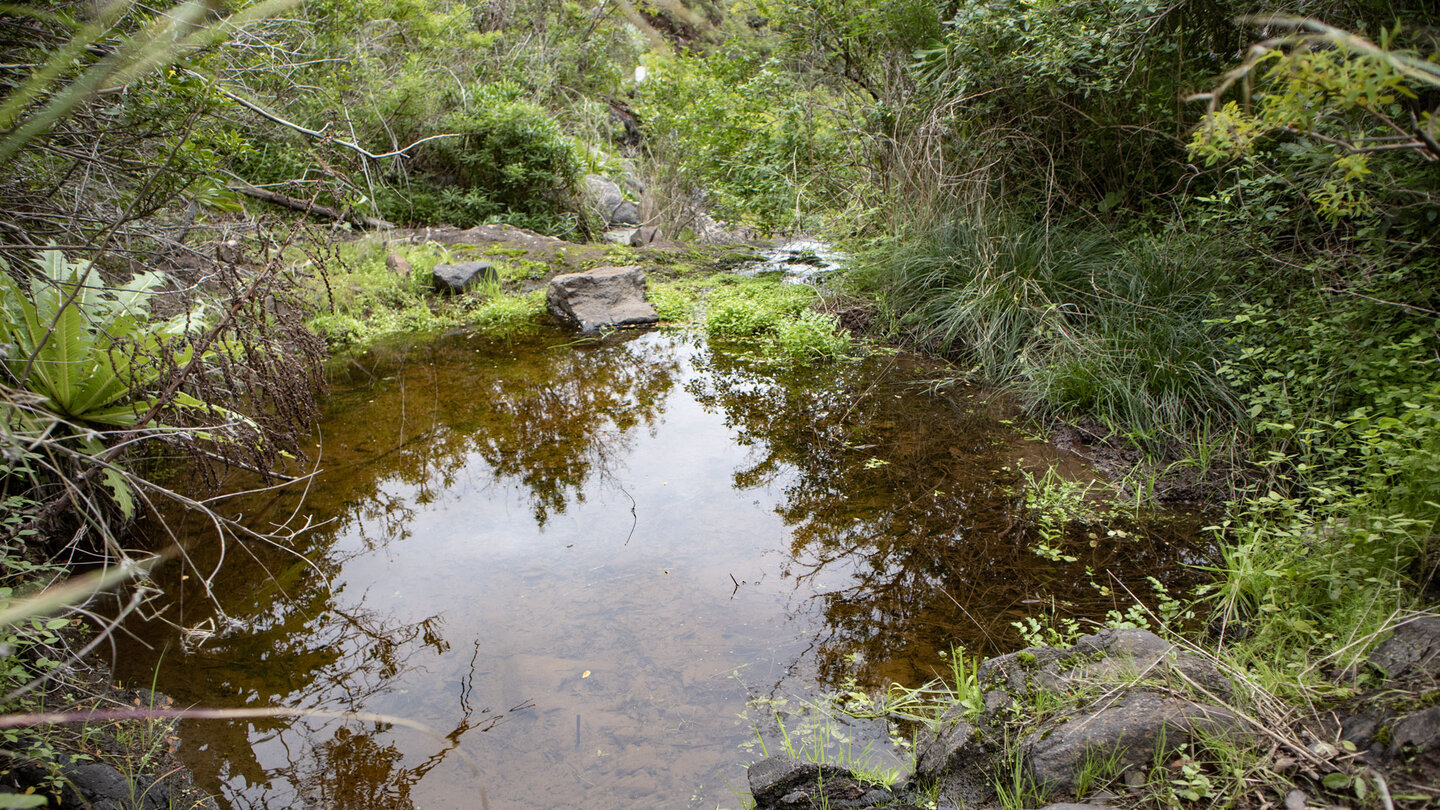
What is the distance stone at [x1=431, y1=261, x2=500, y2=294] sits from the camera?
26.9 feet

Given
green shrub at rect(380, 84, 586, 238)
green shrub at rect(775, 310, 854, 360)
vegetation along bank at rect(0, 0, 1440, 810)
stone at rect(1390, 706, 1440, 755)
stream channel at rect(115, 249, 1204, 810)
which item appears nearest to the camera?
stone at rect(1390, 706, 1440, 755)

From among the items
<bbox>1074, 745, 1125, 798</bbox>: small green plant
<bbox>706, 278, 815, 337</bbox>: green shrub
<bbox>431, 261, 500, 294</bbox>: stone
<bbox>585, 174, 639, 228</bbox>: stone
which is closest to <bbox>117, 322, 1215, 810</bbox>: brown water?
<bbox>1074, 745, 1125, 798</bbox>: small green plant

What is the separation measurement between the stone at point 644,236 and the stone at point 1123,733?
977 centimetres

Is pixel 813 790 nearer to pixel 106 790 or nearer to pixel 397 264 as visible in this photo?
pixel 106 790

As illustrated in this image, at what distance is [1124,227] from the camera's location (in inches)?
215

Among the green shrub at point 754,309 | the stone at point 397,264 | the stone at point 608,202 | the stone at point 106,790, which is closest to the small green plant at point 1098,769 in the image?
the stone at point 106,790

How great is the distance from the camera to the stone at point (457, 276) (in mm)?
8195

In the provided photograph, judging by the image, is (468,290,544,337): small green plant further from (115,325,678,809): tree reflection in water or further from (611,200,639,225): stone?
(611,200,639,225): stone

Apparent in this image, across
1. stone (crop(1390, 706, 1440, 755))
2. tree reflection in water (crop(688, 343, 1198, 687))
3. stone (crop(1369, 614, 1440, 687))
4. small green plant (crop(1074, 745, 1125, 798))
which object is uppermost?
stone (crop(1390, 706, 1440, 755))

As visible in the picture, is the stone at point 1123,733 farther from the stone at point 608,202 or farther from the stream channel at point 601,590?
the stone at point 608,202

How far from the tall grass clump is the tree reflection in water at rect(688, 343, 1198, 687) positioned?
49 centimetres

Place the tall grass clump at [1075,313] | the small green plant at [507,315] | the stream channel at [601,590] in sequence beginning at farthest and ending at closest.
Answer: the small green plant at [507,315] → the tall grass clump at [1075,313] → the stream channel at [601,590]

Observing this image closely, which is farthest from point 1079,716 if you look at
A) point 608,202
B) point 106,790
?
point 608,202

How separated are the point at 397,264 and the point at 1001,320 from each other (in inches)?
250
